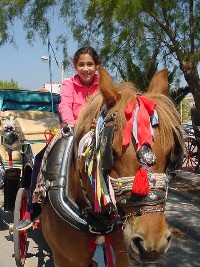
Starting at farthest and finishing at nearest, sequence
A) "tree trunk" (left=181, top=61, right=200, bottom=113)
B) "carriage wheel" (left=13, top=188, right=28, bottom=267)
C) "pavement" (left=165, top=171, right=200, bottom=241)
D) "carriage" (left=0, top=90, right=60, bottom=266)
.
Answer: "tree trunk" (left=181, top=61, right=200, bottom=113), "pavement" (left=165, top=171, right=200, bottom=241), "carriage" (left=0, top=90, right=60, bottom=266), "carriage wheel" (left=13, top=188, right=28, bottom=267)

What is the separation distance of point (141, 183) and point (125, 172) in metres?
0.13

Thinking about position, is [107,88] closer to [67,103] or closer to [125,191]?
[125,191]

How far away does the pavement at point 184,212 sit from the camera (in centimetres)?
559

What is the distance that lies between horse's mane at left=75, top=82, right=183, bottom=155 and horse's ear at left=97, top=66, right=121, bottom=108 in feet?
0.13

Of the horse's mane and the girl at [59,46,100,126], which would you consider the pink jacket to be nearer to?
the girl at [59,46,100,126]

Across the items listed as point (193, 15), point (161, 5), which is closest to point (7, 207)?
point (161, 5)

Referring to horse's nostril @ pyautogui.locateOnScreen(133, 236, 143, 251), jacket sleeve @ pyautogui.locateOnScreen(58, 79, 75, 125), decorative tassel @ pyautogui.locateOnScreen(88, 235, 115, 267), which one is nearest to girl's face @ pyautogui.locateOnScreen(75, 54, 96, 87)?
jacket sleeve @ pyautogui.locateOnScreen(58, 79, 75, 125)

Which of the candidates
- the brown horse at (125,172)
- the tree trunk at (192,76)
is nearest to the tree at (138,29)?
the tree trunk at (192,76)

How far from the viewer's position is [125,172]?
200 centimetres

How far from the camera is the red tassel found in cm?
190

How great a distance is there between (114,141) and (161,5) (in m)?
4.77

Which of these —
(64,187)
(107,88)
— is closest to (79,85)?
(64,187)

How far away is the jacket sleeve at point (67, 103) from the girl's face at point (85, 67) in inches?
5.2

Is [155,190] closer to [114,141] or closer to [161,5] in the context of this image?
[114,141]
